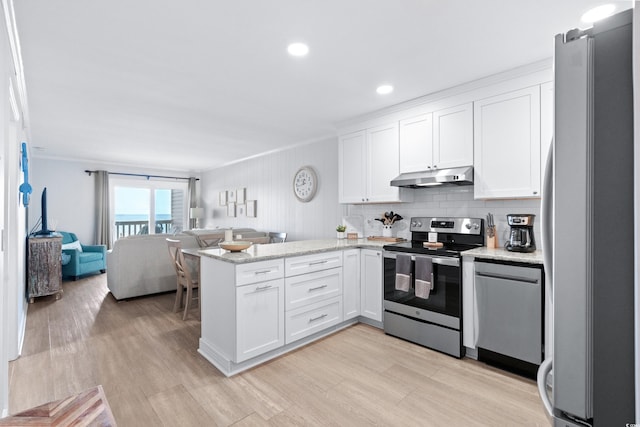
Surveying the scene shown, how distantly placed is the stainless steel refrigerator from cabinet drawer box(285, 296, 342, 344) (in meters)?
2.28

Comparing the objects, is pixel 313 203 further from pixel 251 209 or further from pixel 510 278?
pixel 510 278

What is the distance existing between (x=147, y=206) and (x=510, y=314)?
8.25 meters

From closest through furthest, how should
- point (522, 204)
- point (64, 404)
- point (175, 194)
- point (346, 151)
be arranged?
point (64, 404) → point (522, 204) → point (346, 151) → point (175, 194)

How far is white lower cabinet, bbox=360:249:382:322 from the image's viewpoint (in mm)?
3324

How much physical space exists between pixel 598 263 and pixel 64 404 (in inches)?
64.3

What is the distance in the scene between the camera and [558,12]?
1.94 metres

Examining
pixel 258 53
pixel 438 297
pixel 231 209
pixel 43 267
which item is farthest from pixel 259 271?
pixel 231 209

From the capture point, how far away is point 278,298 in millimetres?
2713

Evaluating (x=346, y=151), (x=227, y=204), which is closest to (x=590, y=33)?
(x=346, y=151)

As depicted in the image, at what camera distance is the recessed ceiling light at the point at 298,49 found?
90.6 inches

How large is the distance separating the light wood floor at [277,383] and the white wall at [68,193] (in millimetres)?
4441

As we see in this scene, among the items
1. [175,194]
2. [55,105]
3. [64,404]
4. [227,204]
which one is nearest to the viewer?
[64,404]

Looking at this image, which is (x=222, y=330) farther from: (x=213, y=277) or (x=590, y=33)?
(x=590, y=33)

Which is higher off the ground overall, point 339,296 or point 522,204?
point 522,204
